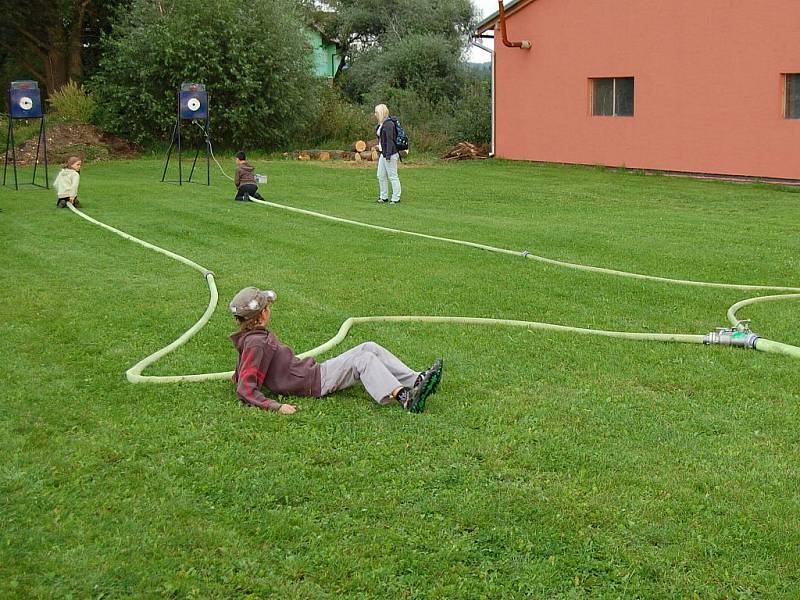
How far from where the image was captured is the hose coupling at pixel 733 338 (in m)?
6.25

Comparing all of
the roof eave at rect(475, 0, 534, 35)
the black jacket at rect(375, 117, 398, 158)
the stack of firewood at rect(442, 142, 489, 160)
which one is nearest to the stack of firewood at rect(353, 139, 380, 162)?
the stack of firewood at rect(442, 142, 489, 160)

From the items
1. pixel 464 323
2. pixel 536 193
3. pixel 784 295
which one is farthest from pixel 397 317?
pixel 536 193

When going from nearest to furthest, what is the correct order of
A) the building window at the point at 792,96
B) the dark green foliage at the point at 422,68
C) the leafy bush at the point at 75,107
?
the building window at the point at 792,96
the leafy bush at the point at 75,107
the dark green foliage at the point at 422,68

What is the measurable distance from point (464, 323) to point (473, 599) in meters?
3.78

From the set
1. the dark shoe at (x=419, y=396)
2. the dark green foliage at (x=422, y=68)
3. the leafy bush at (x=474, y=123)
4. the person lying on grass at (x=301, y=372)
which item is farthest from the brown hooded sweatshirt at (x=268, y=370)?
the dark green foliage at (x=422, y=68)

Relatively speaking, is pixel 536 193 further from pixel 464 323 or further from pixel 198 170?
pixel 464 323

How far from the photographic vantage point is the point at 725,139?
1908 cm

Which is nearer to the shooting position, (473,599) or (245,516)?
(473,599)

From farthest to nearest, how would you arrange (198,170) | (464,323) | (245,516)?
(198,170), (464,323), (245,516)

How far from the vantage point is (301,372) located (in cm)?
532

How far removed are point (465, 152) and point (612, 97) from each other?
194 inches

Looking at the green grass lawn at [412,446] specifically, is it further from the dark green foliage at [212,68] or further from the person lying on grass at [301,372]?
the dark green foliage at [212,68]

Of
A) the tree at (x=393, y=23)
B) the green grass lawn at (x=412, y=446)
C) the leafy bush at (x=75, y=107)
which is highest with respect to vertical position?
the tree at (x=393, y=23)

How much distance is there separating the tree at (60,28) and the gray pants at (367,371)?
2635 cm
